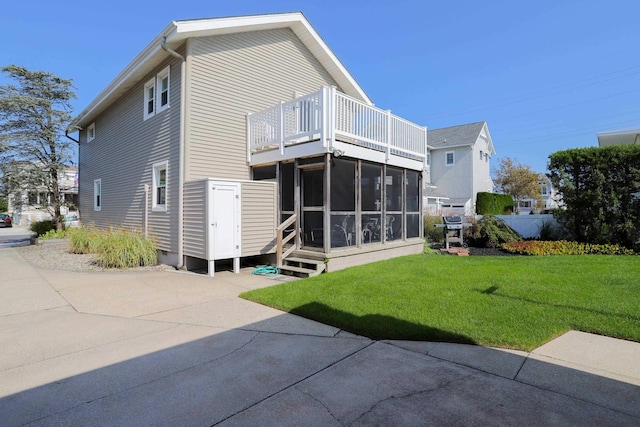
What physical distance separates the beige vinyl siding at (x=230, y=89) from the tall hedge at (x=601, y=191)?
9.38m

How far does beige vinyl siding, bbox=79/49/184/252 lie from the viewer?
9.20 m

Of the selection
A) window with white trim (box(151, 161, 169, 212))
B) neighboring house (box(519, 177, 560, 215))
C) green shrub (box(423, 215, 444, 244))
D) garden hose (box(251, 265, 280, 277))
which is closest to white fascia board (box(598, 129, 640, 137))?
green shrub (box(423, 215, 444, 244))

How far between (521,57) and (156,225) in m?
21.3

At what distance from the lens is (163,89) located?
10086 mm

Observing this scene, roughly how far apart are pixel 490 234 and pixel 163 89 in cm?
1181

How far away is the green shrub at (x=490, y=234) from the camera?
471 inches

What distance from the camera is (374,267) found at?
817 cm

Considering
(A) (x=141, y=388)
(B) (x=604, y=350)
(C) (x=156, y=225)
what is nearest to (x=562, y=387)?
(B) (x=604, y=350)

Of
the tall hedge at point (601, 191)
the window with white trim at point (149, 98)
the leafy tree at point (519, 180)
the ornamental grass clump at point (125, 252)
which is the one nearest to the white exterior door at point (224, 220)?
the ornamental grass clump at point (125, 252)

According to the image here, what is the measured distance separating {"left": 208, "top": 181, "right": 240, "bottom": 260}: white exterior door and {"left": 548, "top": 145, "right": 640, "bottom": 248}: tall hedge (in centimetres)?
1022

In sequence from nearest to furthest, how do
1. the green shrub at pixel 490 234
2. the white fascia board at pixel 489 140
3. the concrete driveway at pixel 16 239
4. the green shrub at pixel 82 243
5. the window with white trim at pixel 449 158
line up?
1. the green shrub at pixel 82 243
2. the green shrub at pixel 490 234
3. the concrete driveway at pixel 16 239
4. the window with white trim at pixel 449 158
5. the white fascia board at pixel 489 140

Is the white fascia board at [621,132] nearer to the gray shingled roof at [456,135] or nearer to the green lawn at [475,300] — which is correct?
the green lawn at [475,300]

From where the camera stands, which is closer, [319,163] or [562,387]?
[562,387]

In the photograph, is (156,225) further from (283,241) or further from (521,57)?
(521,57)
